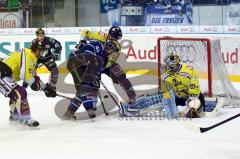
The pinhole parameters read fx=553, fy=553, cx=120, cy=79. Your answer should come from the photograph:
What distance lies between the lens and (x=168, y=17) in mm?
9195

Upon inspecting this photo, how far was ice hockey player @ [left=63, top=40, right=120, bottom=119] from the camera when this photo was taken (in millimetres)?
5305

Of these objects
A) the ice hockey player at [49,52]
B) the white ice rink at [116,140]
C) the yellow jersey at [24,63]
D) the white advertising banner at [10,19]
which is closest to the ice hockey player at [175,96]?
the white ice rink at [116,140]

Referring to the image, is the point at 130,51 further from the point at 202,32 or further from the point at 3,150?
the point at 3,150

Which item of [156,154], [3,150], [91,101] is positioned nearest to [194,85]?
[91,101]

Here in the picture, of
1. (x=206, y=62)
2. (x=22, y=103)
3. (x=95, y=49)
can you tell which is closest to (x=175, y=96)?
(x=95, y=49)

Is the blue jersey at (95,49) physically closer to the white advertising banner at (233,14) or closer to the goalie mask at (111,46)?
the goalie mask at (111,46)

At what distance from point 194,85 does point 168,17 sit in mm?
4120

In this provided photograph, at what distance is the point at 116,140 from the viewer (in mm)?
4406

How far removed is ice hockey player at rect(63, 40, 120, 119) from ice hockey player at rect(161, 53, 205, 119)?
0.59 meters

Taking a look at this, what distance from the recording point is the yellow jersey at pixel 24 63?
480 centimetres

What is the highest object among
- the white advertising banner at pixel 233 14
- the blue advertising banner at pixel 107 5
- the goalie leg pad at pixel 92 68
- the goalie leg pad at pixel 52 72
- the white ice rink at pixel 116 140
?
the blue advertising banner at pixel 107 5

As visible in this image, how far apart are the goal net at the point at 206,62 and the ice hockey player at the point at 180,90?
0.78 meters

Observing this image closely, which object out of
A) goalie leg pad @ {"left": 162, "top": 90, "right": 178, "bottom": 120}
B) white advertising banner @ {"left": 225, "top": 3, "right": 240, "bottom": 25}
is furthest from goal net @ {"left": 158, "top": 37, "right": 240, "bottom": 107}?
white advertising banner @ {"left": 225, "top": 3, "right": 240, "bottom": 25}

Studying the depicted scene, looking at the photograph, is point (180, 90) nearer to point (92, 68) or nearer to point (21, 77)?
point (92, 68)
